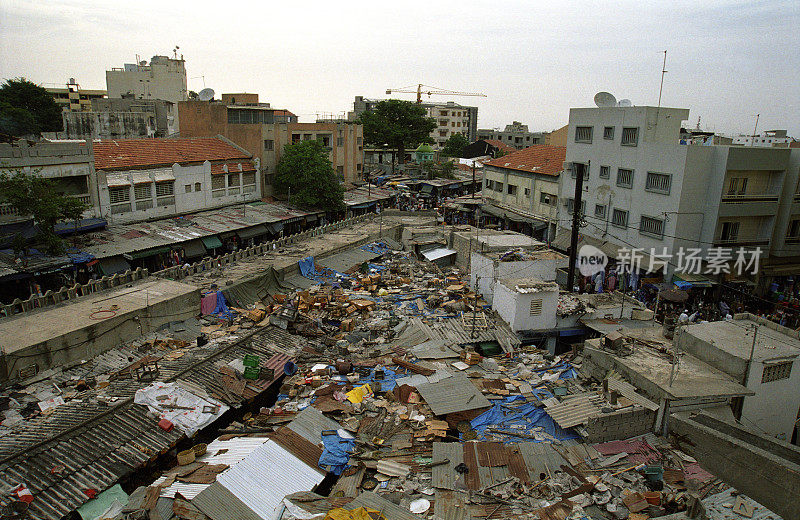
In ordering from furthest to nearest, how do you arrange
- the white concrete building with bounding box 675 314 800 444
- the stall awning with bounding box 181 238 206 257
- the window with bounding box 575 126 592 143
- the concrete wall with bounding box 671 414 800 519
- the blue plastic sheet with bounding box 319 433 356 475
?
the window with bounding box 575 126 592 143 → the stall awning with bounding box 181 238 206 257 → the white concrete building with bounding box 675 314 800 444 → the blue plastic sheet with bounding box 319 433 356 475 → the concrete wall with bounding box 671 414 800 519

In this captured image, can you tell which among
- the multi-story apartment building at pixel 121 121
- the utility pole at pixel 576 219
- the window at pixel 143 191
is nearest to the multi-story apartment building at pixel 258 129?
the multi-story apartment building at pixel 121 121

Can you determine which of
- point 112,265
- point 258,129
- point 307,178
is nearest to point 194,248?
point 112,265

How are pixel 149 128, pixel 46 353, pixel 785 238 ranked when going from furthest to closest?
pixel 149 128
pixel 785 238
pixel 46 353

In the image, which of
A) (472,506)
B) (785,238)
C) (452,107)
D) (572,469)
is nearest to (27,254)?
(472,506)

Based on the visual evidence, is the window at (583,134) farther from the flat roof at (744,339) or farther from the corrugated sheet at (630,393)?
the corrugated sheet at (630,393)

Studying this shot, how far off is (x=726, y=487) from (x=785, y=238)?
2684cm

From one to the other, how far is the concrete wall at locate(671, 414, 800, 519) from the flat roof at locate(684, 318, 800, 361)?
5577 millimetres

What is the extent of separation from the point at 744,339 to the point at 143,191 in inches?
1338

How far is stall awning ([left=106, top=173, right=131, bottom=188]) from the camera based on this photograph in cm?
3086

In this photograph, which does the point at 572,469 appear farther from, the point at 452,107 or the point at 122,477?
the point at 452,107

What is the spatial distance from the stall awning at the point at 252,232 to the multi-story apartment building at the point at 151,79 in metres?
44.8

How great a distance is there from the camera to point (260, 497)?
35.6 ft

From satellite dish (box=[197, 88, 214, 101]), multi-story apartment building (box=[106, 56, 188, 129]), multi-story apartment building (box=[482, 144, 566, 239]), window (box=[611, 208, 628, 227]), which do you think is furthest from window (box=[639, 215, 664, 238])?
multi-story apartment building (box=[106, 56, 188, 129])

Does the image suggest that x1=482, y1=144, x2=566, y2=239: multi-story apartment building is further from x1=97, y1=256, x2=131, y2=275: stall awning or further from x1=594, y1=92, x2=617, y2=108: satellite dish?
x1=97, y1=256, x2=131, y2=275: stall awning
